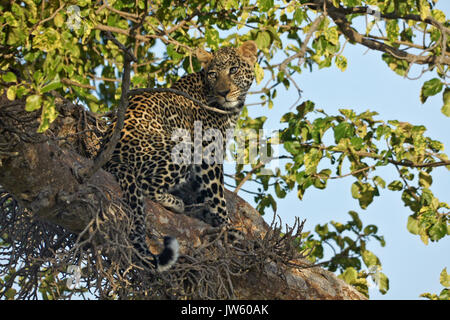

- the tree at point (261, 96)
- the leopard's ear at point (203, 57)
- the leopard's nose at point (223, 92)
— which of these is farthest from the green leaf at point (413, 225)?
the leopard's ear at point (203, 57)

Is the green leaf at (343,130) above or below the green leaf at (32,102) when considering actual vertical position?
above

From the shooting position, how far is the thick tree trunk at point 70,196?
405 centimetres

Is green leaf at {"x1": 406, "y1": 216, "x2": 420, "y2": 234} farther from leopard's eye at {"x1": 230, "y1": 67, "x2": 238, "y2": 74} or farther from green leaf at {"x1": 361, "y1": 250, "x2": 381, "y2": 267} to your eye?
leopard's eye at {"x1": 230, "y1": 67, "x2": 238, "y2": 74}

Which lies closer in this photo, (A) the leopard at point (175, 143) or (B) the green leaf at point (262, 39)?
(A) the leopard at point (175, 143)

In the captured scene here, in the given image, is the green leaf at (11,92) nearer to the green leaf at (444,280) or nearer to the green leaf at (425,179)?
the green leaf at (444,280)

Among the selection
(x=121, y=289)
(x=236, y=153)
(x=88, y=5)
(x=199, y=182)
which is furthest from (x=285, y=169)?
(x=121, y=289)

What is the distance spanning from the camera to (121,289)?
4.49m

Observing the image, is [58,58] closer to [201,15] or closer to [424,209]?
[201,15]

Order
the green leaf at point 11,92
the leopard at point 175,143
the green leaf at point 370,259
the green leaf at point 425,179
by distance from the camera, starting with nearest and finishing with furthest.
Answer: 1. the green leaf at point 11,92
2. the leopard at point 175,143
3. the green leaf at point 425,179
4. the green leaf at point 370,259

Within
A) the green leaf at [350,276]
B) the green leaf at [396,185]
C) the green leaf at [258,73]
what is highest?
the green leaf at [258,73]

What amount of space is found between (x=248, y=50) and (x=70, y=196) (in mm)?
3252

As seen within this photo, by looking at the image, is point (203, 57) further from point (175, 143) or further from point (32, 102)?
point (32, 102)

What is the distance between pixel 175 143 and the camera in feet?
18.5
